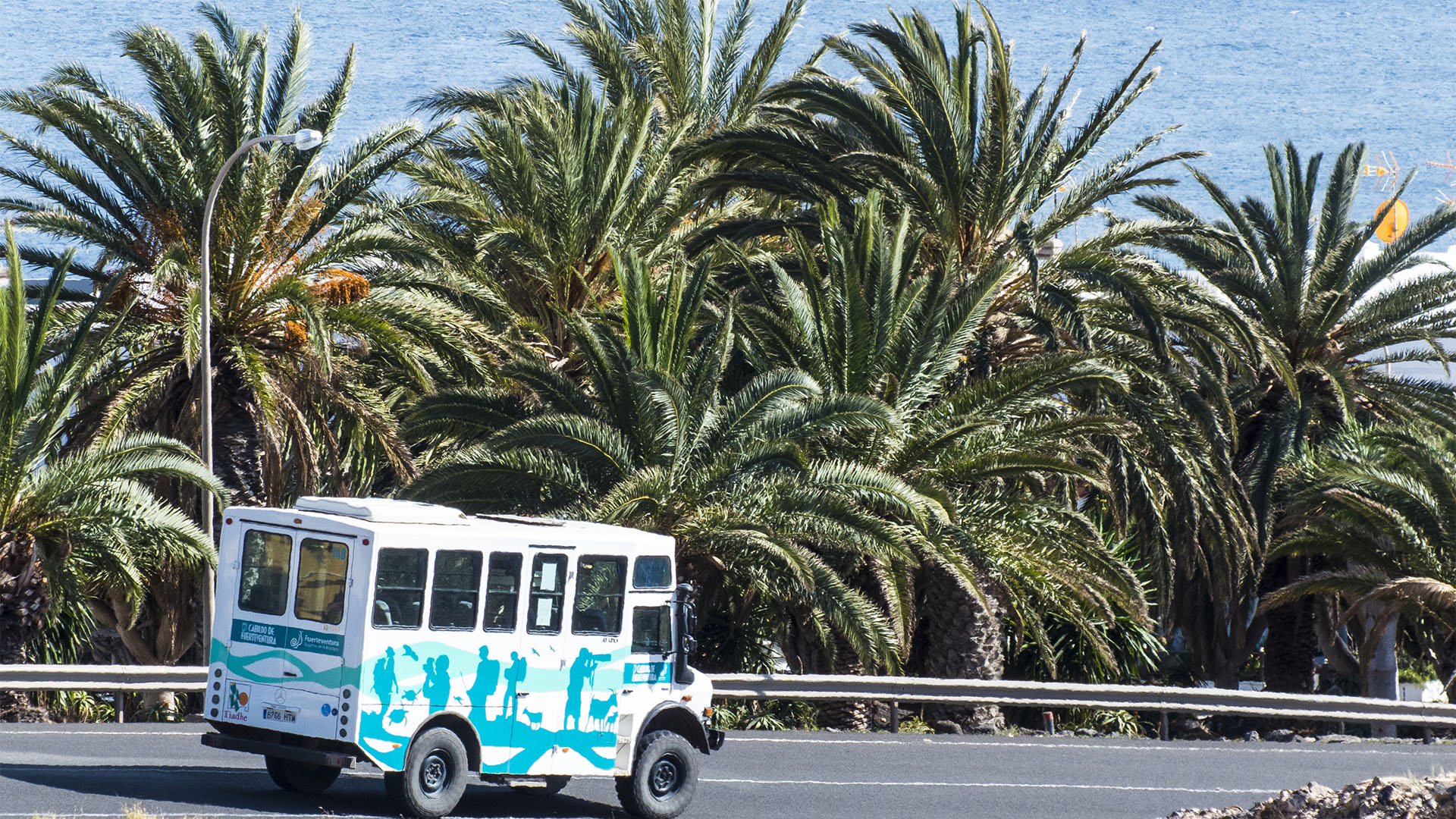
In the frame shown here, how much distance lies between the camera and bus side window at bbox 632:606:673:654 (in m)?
12.7

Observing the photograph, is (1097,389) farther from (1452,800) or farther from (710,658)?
(1452,800)

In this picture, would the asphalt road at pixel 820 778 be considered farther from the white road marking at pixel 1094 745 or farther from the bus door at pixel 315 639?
the bus door at pixel 315 639

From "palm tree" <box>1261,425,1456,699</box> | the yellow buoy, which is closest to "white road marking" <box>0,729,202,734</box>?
"palm tree" <box>1261,425,1456,699</box>

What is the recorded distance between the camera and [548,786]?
1323cm

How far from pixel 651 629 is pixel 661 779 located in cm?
115

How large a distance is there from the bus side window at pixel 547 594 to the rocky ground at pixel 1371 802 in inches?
190

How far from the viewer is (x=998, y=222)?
23.1 metres

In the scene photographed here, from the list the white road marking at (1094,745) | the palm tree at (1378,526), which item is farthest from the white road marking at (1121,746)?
the palm tree at (1378,526)

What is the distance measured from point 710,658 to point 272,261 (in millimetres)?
8021

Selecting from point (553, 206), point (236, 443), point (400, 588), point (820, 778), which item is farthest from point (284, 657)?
point (553, 206)

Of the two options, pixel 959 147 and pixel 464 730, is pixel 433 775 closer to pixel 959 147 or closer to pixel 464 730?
pixel 464 730

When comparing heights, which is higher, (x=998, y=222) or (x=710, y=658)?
(x=998, y=222)

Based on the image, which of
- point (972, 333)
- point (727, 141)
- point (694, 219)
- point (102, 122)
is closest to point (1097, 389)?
point (972, 333)

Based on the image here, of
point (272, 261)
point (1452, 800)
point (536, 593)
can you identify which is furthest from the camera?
point (272, 261)
